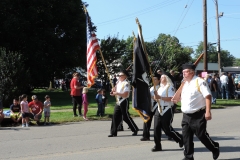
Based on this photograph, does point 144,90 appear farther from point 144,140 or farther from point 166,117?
point 144,140

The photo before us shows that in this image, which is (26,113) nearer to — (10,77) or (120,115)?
(120,115)

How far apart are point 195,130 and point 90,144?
11.3 feet

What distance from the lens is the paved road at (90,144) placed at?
8.13 m

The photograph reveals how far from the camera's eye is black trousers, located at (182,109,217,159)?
22.8 feet

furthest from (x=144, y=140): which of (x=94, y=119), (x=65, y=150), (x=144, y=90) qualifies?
(x=94, y=119)

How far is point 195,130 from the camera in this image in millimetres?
7008

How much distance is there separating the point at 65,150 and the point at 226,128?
5639mm

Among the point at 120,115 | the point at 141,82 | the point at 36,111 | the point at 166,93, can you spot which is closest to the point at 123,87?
the point at 120,115

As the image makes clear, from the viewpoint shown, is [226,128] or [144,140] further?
[226,128]

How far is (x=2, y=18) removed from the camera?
28.5m

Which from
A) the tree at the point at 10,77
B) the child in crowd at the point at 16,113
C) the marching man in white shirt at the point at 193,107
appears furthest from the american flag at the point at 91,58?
the tree at the point at 10,77

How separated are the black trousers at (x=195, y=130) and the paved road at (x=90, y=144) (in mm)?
677

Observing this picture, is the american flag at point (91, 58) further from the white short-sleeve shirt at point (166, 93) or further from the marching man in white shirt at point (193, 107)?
the marching man in white shirt at point (193, 107)

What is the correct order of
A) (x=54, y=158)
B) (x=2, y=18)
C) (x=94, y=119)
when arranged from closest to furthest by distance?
(x=54, y=158) → (x=94, y=119) → (x=2, y=18)
